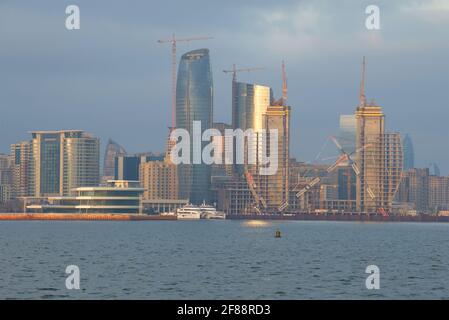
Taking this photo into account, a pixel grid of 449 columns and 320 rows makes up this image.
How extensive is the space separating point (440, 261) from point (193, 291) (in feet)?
201

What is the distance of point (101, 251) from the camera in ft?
540

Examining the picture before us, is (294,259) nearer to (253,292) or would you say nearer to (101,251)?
(101,251)

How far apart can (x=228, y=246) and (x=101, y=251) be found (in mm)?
33214

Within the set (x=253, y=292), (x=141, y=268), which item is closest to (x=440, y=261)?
(x=141, y=268)

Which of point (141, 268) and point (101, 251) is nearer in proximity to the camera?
point (141, 268)

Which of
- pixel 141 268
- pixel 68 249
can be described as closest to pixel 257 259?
pixel 141 268

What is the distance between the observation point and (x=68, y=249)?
17175 cm
